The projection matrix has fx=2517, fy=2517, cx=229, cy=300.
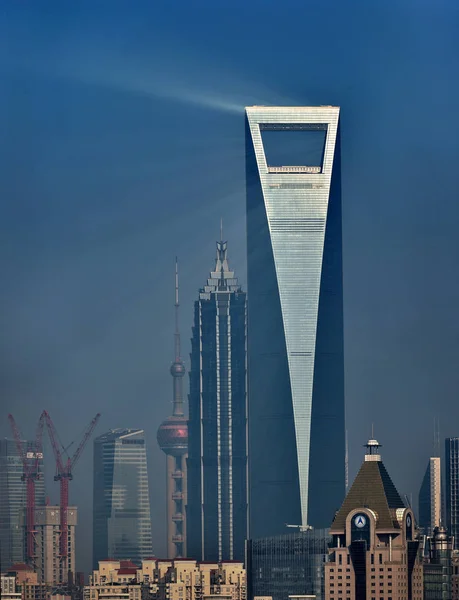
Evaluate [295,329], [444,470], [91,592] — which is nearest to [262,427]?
[295,329]

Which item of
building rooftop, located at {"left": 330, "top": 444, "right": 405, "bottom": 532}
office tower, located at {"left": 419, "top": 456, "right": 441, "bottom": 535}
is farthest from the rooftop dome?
building rooftop, located at {"left": 330, "top": 444, "right": 405, "bottom": 532}

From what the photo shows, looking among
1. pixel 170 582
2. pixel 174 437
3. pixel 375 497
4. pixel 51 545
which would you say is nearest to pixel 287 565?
pixel 170 582

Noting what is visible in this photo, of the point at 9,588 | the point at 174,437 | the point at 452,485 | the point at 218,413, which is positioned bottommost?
the point at 9,588

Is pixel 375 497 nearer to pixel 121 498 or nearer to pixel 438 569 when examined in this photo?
pixel 438 569

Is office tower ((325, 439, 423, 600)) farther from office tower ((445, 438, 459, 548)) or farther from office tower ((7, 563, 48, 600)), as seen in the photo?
office tower ((7, 563, 48, 600))

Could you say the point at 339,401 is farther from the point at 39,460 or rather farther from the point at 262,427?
the point at 39,460

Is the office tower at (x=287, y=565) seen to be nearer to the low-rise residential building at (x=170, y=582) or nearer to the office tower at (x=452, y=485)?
the low-rise residential building at (x=170, y=582)

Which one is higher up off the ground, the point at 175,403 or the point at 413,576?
the point at 175,403
